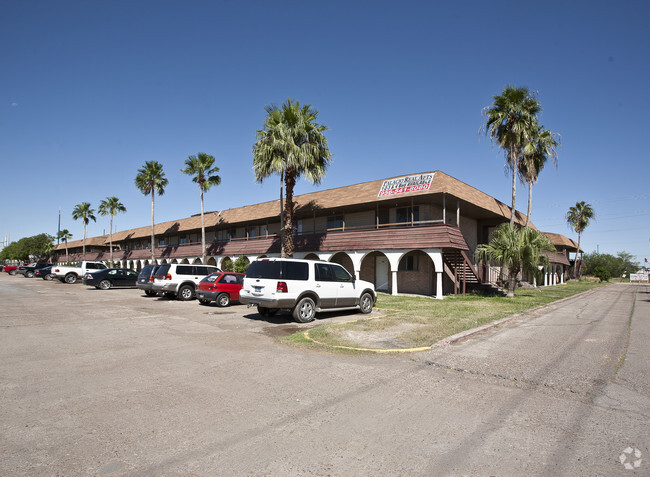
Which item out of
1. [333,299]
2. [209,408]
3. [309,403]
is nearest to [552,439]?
[309,403]

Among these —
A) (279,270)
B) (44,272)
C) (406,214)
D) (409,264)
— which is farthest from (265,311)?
(44,272)

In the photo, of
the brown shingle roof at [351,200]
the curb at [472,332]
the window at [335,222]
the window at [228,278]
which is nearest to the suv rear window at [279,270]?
the window at [228,278]

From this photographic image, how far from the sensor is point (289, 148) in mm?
20281

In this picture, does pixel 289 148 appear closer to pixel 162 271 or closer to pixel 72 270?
pixel 162 271

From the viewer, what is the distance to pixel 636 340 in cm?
888

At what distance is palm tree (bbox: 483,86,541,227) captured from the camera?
21.3m

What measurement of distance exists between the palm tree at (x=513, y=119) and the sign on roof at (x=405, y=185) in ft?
18.5

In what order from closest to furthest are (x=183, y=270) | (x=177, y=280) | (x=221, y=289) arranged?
(x=221, y=289) → (x=177, y=280) → (x=183, y=270)

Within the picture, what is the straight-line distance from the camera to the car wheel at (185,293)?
1770 centimetres

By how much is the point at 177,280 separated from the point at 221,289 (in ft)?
11.3

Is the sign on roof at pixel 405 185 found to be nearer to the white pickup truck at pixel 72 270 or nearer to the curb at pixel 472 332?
the curb at pixel 472 332

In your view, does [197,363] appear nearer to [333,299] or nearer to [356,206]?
[333,299]

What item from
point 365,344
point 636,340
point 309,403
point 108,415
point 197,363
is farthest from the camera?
point 636,340

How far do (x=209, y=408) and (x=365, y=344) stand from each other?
4.23 meters
